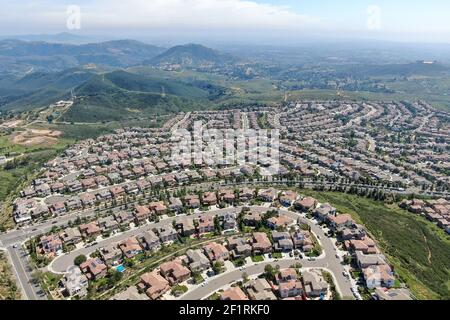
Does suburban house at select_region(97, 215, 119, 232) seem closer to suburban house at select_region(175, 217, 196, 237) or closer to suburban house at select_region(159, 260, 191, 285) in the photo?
suburban house at select_region(175, 217, 196, 237)

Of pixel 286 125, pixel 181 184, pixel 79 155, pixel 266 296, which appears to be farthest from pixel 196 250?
pixel 286 125

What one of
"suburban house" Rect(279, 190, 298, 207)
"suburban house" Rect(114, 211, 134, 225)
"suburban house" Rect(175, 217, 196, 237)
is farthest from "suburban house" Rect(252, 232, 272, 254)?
"suburban house" Rect(114, 211, 134, 225)

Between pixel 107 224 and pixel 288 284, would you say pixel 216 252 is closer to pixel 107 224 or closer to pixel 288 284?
pixel 288 284

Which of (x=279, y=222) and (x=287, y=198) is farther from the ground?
(x=287, y=198)

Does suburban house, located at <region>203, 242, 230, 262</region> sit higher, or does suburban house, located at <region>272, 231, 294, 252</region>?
suburban house, located at <region>272, 231, 294, 252</region>

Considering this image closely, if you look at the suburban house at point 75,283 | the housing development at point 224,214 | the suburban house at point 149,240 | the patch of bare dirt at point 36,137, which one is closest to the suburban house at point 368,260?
the housing development at point 224,214

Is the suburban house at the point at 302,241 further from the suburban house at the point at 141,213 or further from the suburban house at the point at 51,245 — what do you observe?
the suburban house at the point at 51,245

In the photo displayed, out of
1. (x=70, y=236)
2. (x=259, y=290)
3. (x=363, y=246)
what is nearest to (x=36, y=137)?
(x=70, y=236)

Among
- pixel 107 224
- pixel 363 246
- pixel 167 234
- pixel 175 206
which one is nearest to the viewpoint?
pixel 363 246
